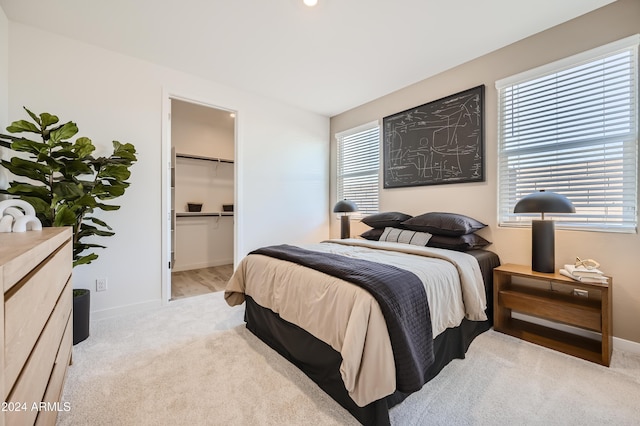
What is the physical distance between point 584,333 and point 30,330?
3.39 m

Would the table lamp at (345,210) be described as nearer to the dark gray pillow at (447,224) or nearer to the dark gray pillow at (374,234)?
the dark gray pillow at (374,234)

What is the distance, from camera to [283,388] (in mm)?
1598

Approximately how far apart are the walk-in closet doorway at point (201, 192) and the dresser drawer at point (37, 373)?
2950mm

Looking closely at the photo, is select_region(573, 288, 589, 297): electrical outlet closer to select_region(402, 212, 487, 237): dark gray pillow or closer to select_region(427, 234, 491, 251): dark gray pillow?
select_region(427, 234, 491, 251): dark gray pillow

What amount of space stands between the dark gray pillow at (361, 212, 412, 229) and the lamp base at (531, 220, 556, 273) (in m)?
1.28

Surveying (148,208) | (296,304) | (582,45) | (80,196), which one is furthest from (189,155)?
(582,45)

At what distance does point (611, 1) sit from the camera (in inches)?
80.5

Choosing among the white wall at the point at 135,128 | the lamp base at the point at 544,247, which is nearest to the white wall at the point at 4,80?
the white wall at the point at 135,128

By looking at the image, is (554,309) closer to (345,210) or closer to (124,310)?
(345,210)

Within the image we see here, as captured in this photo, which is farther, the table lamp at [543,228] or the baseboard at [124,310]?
the baseboard at [124,310]

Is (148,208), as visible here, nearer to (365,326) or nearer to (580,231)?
(365,326)

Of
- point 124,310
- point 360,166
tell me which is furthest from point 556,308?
point 124,310

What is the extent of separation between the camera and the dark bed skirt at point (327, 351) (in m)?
1.35

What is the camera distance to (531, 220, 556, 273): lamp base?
83.2 inches
